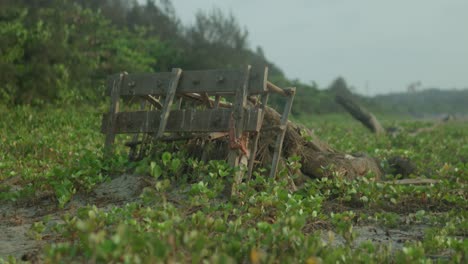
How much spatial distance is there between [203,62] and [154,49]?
3.10 meters

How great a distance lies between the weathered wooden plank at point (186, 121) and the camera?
7.12 meters

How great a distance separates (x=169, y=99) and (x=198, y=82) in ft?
1.39

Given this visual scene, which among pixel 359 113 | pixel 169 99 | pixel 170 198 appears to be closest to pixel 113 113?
pixel 169 99

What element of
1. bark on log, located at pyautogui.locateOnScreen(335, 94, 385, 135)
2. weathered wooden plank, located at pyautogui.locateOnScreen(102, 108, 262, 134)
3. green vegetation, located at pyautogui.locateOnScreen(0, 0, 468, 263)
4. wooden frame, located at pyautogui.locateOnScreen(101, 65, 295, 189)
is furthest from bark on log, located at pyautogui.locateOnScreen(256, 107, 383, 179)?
bark on log, located at pyautogui.locateOnScreen(335, 94, 385, 135)

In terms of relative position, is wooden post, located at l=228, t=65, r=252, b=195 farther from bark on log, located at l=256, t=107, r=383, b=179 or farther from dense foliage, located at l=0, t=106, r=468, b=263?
bark on log, located at l=256, t=107, r=383, b=179

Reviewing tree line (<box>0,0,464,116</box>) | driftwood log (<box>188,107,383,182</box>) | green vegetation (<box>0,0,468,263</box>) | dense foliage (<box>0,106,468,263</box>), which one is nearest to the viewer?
dense foliage (<box>0,106,468,263</box>)

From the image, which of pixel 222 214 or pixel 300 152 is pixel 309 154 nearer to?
pixel 300 152

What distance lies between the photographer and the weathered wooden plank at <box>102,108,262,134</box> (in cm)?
712

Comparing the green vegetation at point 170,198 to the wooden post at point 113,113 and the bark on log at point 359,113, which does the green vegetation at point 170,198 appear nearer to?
the wooden post at point 113,113

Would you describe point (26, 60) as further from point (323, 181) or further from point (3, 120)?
point (323, 181)

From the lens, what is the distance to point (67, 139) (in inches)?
569

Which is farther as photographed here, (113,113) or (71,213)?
(113,113)

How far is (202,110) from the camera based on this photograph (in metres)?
7.46

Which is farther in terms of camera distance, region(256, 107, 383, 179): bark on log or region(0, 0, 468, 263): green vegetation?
region(256, 107, 383, 179): bark on log
